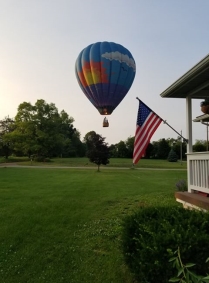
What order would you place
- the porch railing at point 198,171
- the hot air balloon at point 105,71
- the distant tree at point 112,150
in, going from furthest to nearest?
the distant tree at point 112,150 < the hot air balloon at point 105,71 < the porch railing at point 198,171

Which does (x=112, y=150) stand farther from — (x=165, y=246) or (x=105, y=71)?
(x=165, y=246)

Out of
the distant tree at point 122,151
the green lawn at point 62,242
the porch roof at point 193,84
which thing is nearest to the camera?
the green lawn at point 62,242

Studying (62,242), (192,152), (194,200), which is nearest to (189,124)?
(192,152)

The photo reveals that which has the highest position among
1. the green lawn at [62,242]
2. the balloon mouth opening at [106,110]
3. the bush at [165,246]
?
the balloon mouth opening at [106,110]

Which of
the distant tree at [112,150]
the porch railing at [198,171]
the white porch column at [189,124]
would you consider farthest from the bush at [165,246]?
the distant tree at [112,150]

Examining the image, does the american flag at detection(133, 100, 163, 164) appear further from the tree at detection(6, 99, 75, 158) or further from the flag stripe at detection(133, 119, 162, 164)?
the tree at detection(6, 99, 75, 158)

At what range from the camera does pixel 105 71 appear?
13.9m

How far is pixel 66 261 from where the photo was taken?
13.4 ft

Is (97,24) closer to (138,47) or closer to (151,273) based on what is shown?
(138,47)

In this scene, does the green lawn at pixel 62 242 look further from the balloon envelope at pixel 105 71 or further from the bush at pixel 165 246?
the balloon envelope at pixel 105 71

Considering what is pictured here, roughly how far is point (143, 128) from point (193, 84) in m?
1.44

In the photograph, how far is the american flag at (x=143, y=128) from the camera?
20.7 ft

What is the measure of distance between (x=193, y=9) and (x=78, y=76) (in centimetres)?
632

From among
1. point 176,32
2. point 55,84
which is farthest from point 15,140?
point 176,32
